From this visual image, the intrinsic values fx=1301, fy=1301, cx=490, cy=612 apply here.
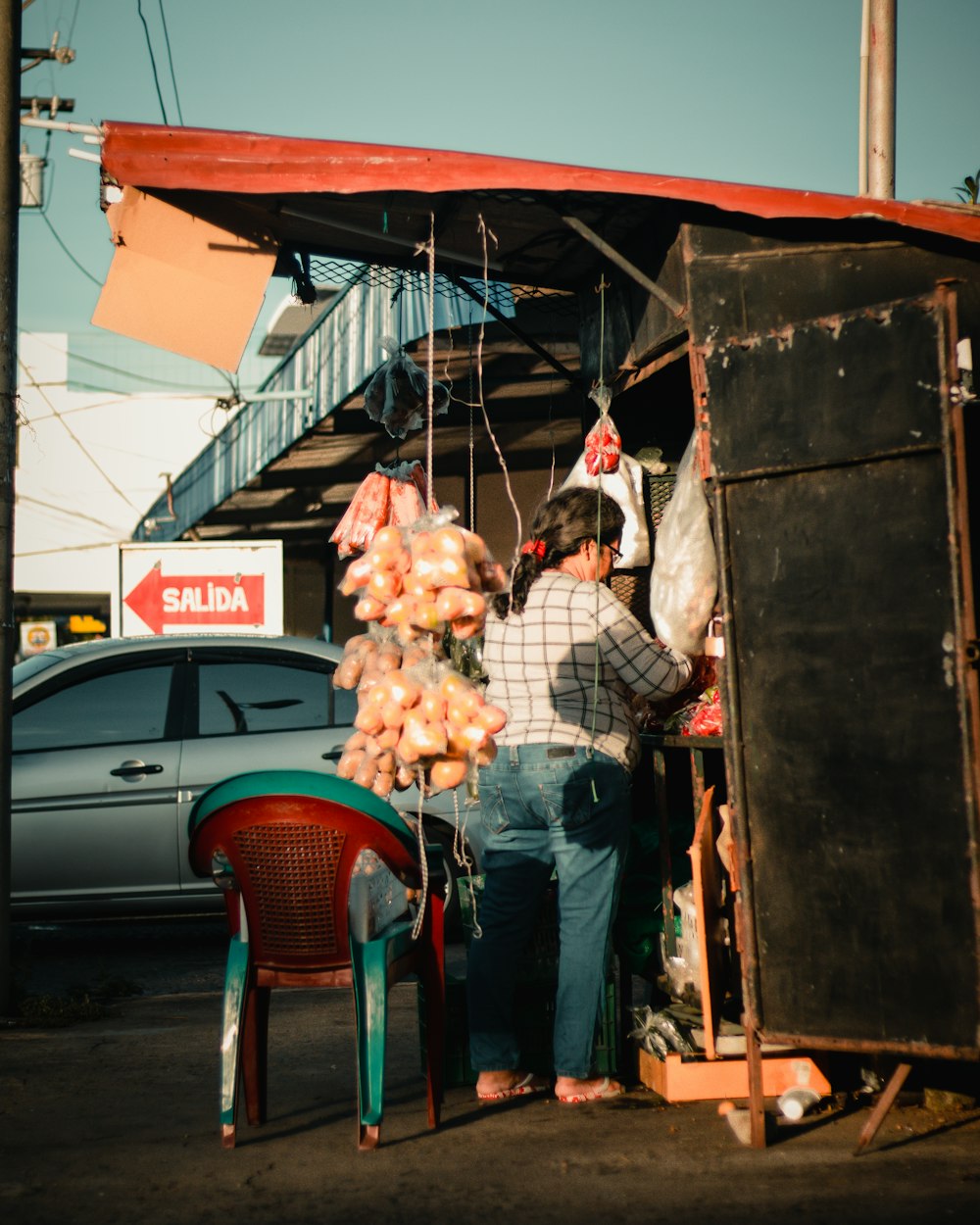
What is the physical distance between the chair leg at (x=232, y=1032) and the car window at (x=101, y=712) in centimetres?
382

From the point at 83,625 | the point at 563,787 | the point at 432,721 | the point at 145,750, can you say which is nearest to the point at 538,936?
the point at 563,787

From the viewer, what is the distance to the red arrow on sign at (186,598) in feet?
40.7

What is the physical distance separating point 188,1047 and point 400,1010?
41.9 inches

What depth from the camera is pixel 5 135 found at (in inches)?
244

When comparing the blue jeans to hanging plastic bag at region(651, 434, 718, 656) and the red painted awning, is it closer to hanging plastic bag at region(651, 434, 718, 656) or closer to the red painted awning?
hanging plastic bag at region(651, 434, 718, 656)

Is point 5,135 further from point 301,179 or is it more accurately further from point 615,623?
point 615,623

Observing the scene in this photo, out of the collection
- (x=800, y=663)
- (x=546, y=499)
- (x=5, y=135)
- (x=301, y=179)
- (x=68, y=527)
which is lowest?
(x=800, y=663)

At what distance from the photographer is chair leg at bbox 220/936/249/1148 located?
3943mm

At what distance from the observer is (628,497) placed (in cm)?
530

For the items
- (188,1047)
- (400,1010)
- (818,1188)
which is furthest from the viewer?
(400,1010)

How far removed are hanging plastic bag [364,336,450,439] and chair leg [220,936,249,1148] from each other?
224 centimetres

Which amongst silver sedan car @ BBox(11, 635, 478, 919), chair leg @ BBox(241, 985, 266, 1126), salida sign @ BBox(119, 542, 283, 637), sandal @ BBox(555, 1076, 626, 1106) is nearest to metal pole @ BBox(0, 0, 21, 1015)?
silver sedan car @ BBox(11, 635, 478, 919)

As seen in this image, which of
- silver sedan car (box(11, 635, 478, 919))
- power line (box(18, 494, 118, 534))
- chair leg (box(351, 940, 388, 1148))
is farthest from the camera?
power line (box(18, 494, 118, 534))

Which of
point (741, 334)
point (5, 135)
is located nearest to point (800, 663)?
point (741, 334)
